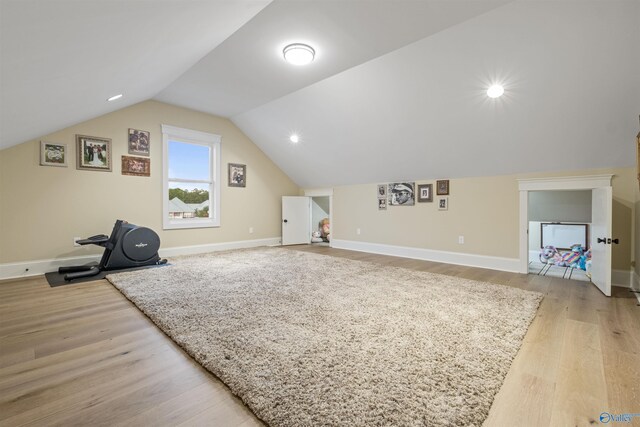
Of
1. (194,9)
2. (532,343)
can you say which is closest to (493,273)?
(532,343)

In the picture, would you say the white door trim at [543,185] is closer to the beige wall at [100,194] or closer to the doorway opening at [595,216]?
the doorway opening at [595,216]

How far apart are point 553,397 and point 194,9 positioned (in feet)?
10.7

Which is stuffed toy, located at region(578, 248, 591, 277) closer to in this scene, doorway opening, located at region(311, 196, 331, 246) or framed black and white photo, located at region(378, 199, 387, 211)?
framed black and white photo, located at region(378, 199, 387, 211)

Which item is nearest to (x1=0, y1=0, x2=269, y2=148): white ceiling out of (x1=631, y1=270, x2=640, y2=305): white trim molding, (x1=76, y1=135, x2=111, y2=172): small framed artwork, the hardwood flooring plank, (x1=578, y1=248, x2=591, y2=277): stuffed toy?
(x1=76, y1=135, x2=111, y2=172): small framed artwork

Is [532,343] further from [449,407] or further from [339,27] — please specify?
[339,27]

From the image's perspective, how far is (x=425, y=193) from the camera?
5.12 metres

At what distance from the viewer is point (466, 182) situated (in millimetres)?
4637

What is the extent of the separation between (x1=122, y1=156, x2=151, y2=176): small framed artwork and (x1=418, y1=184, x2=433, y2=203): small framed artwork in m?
5.13

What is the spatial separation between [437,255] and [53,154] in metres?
6.45

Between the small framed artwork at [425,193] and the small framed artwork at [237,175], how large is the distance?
3891 millimetres

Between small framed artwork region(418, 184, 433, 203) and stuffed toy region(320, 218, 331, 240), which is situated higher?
small framed artwork region(418, 184, 433, 203)

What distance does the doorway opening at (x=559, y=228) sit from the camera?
462 centimetres

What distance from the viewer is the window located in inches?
203

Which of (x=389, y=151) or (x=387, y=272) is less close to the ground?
(x=389, y=151)
